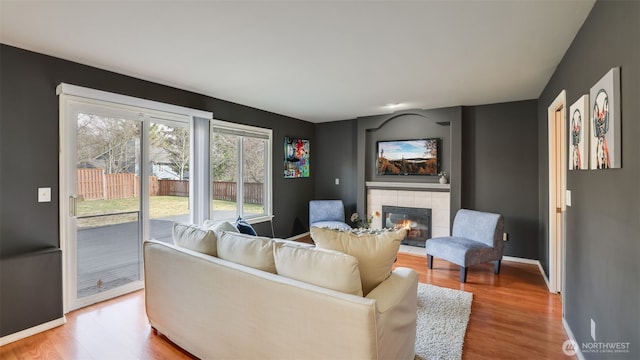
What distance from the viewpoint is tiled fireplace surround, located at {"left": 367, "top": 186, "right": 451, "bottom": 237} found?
4965 millimetres

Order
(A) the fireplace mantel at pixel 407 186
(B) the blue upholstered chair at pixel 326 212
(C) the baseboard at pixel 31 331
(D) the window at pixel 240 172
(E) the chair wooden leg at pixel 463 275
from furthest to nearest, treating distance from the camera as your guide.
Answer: (B) the blue upholstered chair at pixel 326 212 → (A) the fireplace mantel at pixel 407 186 → (D) the window at pixel 240 172 → (E) the chair wooden leg at pixel 463 275 → (C) the baseboard at pixel 31 331

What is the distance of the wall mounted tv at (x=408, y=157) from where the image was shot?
5082 mm

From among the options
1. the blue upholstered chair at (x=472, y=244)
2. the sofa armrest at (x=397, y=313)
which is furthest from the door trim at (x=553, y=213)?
the sofa armrest at (x=397, y=313)

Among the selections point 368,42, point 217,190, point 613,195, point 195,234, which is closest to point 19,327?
point 195,234

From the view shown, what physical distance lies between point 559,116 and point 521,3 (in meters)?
2.04

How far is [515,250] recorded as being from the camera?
14.7ft

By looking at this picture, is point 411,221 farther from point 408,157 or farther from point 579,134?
point 579,134

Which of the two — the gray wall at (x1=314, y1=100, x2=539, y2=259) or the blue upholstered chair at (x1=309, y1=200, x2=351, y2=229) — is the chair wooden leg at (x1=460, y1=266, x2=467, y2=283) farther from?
the blue upholstered chair at (x1=309, y1=200, x2=351, y2=229)

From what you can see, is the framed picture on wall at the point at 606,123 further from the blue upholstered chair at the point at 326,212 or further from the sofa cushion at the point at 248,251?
the blue upholstered chair at the point at 326,212

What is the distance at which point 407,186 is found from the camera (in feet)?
17.4

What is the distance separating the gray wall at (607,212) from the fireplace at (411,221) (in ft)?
8.45

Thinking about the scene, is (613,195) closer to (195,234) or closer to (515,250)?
(195,234)

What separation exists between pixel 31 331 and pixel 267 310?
7.71 feet

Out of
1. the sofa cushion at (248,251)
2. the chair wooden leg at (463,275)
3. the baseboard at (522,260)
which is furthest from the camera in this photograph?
the baseboard at (522,260)
